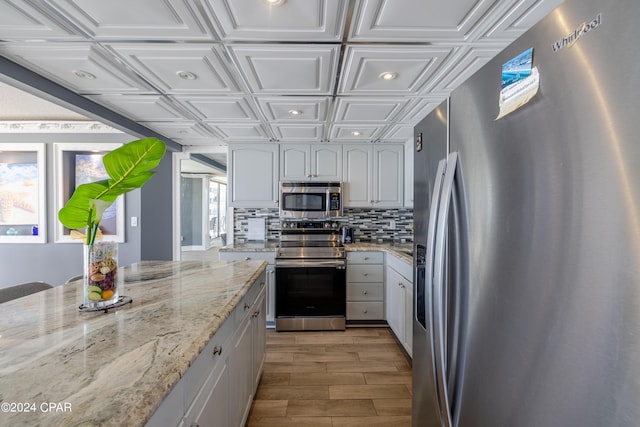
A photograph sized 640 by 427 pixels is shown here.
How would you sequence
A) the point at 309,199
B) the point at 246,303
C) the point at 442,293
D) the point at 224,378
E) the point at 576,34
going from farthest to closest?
the point at 309,199 → the point at 246,303 → the point at 224,378 → the point at 442,293 → the point at 576,34

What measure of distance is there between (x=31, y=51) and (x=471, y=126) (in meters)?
2.34

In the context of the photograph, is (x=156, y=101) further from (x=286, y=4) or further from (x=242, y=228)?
(x=242, y=228)

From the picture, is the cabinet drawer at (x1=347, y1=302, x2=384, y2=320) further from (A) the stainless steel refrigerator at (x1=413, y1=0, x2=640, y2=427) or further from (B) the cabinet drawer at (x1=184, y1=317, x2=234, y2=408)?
(A) the stainless steel refrigerator at (x1=413, y1=0, x2=640, y2=427)

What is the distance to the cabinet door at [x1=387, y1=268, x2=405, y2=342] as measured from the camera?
8.39ft

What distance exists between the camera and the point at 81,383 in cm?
63

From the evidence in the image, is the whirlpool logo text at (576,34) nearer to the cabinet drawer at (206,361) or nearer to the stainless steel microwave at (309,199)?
the cabinet drawer at (206,361)

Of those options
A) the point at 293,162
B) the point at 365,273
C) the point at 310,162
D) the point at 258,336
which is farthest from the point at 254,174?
the point at 258,336

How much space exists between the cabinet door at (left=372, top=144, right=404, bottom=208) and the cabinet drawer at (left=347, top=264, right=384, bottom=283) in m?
0.80

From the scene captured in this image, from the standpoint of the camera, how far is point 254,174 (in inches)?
135

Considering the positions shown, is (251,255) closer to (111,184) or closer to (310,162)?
(310,162)

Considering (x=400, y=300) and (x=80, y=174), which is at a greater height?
(x=80, y=174)

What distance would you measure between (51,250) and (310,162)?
3.46 m

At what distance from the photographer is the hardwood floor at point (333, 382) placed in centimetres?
175

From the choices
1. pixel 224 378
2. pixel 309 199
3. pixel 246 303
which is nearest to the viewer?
pixel 224 378
